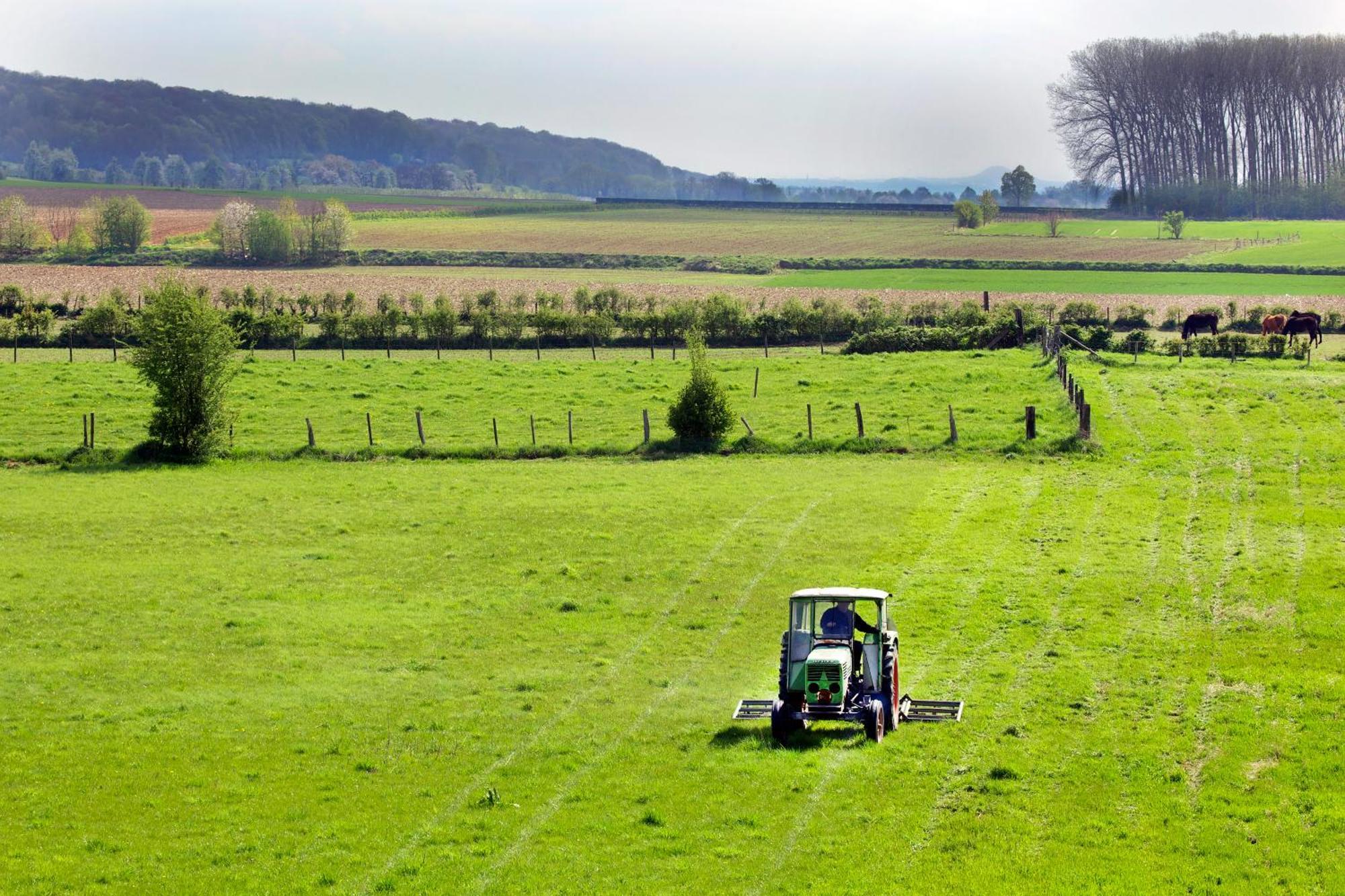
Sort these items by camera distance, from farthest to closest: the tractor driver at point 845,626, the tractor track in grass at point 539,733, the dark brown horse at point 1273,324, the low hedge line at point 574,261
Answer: the low hedge line at point 574,261
the dark brown horse at point 1273,324
the tractor driver at point 845,626
the tractor track in grass at point 539,733

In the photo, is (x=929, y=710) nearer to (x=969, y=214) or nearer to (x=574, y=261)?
(x=574, y=261)

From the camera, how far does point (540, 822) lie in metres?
18.8

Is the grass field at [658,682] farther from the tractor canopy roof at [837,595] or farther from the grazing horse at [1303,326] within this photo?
the grazing horse at [1303,326]

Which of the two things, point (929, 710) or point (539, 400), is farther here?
point (539, 400)

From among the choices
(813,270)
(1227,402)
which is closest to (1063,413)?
(1227,402)

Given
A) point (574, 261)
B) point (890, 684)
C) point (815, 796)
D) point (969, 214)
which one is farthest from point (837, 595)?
point (969, 214)

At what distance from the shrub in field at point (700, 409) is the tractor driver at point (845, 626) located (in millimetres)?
28749

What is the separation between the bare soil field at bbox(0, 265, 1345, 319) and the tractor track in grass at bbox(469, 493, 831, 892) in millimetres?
64871

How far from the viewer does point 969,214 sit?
192000 mm

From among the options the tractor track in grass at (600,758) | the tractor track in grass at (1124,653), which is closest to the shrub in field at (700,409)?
the tractor track in grass at (1124,653)

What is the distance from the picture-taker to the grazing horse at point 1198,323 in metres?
79.9

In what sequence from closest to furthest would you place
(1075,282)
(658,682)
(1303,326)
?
1. (658,682)
2. (1303,326)
3. (1075,282)

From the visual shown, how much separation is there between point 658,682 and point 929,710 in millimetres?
4988

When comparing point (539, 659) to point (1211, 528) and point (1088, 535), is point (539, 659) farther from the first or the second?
point (1211, 528)
